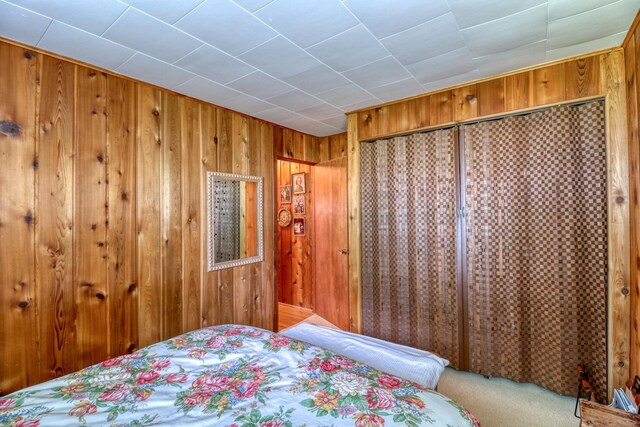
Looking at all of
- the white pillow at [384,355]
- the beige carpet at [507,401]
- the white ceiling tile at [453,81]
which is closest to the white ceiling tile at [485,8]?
the white ceiling tile at [453,81]

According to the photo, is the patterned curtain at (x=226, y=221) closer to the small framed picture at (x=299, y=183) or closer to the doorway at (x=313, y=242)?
the doorway at (x=313, y=242)

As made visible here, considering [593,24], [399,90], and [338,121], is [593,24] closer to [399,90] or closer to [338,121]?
[399,90]

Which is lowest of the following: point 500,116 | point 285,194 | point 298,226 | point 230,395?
point 230,395

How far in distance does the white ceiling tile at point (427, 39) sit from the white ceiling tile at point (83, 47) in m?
1.75

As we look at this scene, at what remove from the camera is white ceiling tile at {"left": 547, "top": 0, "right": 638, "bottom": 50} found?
5.42 ft

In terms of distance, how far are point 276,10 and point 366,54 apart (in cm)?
73

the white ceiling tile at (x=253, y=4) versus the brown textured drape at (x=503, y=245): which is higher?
the white ceiling tile at (x=253, y=4)

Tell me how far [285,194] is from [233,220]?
5.82 ft

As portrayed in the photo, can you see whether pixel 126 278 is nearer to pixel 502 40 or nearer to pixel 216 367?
pixel 216 367

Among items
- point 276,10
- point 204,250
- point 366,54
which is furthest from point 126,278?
point 366,54

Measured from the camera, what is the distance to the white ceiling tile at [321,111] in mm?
3085

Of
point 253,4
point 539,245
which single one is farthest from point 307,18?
point 539,245

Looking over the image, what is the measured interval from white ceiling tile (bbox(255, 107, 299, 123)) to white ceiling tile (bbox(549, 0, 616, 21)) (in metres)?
2.22

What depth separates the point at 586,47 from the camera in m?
2.04
